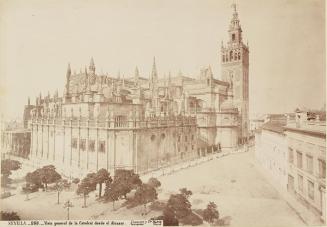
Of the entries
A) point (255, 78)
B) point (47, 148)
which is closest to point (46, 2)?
point (47, 148)

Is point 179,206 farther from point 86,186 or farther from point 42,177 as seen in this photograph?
point 42,177

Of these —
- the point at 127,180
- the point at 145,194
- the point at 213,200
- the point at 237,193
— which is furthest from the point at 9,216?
the point at 237,193

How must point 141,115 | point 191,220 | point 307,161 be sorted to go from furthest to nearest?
point 141,115 < point 307,161 < point 191,220

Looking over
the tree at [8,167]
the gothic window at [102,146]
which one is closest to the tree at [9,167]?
the tree at [8,167]

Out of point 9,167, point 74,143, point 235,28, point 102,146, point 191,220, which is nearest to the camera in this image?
point 191,220

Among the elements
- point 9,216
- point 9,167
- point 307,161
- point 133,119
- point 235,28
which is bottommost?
point 9,216

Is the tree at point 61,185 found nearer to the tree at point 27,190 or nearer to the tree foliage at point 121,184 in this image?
the tree at point 27,190
